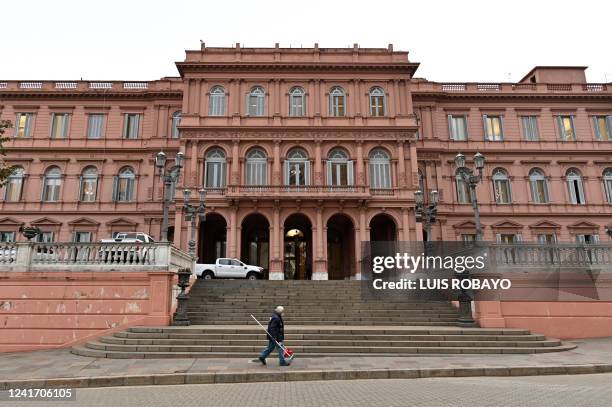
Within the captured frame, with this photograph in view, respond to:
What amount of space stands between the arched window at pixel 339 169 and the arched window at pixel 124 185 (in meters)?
15.0

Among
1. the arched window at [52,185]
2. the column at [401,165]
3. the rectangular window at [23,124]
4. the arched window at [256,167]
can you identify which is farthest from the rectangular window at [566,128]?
the rectangular window at [23,124]

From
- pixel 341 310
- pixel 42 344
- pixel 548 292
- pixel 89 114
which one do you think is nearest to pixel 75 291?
pixel 42 344

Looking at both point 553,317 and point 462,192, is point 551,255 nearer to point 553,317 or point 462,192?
point 553,317

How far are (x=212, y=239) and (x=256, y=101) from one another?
10551 mm

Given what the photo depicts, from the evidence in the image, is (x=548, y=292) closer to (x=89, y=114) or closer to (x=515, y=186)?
(x=515, y=186)

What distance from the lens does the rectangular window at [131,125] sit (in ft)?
107

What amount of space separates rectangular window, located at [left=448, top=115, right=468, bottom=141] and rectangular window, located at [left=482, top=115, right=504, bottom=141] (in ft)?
5.10

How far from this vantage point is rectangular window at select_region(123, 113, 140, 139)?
107 feet

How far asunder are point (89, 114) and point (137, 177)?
6.56m

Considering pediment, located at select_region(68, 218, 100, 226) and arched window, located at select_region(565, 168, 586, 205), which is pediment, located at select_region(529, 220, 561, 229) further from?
pediment, located at select_region(68, 218, 100, 226)

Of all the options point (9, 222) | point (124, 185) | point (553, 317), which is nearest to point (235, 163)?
point (124, 185)

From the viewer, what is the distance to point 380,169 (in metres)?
29.4

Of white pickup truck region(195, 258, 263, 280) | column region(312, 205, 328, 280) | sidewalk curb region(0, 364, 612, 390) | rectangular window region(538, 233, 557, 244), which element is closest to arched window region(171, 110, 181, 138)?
white pickup truck region(195, 258, 263, 280)

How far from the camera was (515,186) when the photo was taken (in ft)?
105
